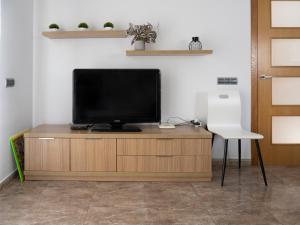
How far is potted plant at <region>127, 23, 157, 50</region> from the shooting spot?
3988 mm

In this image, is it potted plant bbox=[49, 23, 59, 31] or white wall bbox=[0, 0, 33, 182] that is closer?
white wall bbox=[0, 0, 33, 182]

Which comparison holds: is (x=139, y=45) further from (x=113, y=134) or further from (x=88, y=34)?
(x=113, y=134)

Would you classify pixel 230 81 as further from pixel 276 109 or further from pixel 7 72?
pixel 7 72

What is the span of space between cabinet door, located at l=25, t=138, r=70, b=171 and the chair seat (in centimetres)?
157

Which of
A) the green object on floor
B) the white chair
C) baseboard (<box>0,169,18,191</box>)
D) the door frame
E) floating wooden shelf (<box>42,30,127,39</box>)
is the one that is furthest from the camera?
the door frame

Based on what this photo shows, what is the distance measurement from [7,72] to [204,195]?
7.31 feet

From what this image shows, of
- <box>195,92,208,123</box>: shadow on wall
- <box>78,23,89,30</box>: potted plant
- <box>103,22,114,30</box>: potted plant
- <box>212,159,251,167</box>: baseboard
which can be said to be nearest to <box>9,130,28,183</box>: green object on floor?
<box>78,23,89,30</box>: potted plant

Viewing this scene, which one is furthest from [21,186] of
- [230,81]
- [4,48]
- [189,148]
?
[230,81]

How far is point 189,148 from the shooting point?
3596 mm

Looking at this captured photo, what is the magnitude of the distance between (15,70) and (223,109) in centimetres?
232

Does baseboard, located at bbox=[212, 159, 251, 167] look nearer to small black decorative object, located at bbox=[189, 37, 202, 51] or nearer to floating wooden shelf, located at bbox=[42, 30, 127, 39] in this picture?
small black decorative object, located at bbox=[189, 37, 202, 51]

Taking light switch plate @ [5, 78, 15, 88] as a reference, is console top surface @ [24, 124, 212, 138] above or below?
below

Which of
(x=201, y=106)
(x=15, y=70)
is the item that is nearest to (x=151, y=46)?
(x=201, y=106)

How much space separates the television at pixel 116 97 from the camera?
3.85 m
